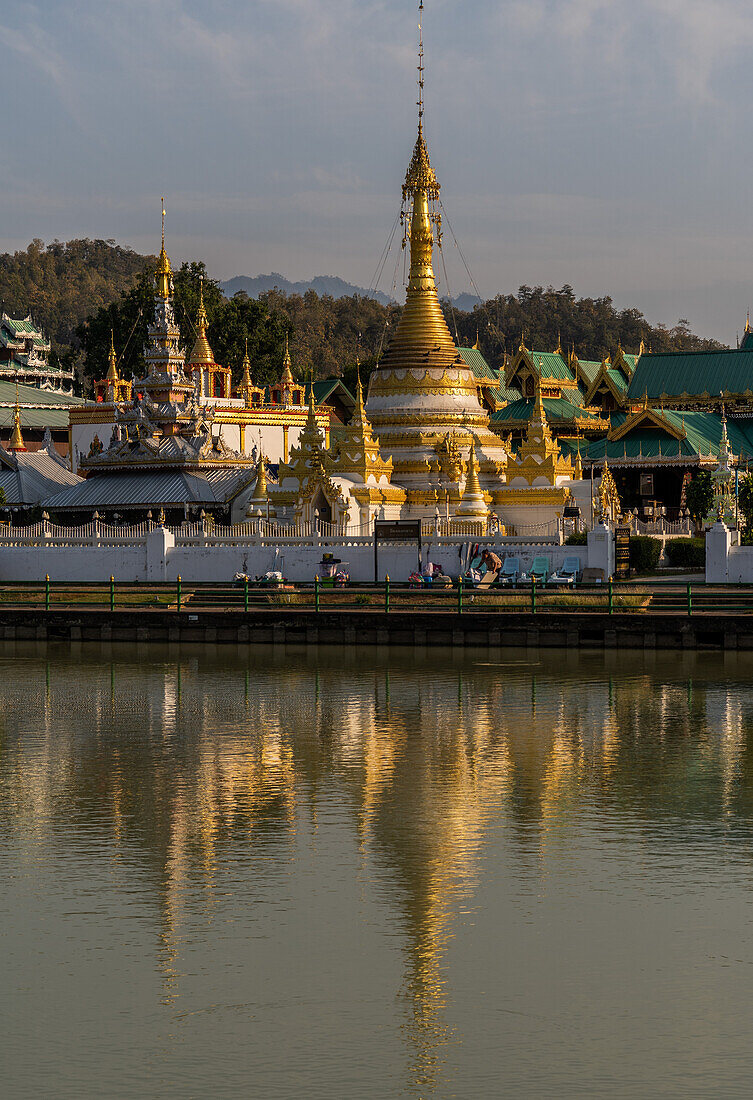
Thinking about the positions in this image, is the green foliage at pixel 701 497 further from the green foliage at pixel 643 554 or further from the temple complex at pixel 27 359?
the temple complex at pixel 27 359

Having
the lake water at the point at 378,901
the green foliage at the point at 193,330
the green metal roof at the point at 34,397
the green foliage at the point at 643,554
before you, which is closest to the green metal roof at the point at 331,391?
the green foliage at the point at 193,330

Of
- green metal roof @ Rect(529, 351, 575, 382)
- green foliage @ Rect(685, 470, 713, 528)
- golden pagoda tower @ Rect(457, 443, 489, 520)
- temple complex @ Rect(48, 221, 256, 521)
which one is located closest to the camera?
golden pagoda tower @ Rect(457, 443, 489, 520)

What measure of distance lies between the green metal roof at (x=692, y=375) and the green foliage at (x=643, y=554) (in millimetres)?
24857

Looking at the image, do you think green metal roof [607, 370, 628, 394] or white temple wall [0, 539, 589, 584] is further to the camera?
green metal roof [607, 370, 628, 394]

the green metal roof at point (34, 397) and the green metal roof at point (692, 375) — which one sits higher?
the green metal roof at point (34, 397)

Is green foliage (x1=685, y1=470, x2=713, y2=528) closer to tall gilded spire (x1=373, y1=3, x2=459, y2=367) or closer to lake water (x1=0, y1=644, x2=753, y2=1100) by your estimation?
tall gilded spire (x1=373, y1=3, x2=459, y2=367)

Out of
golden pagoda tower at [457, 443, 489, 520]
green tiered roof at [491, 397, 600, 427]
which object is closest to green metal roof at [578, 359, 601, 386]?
green tiered roof at [491, 397, 600, 427]

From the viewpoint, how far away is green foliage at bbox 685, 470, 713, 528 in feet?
182

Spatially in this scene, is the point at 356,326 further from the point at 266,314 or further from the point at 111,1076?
the point at 111,1076

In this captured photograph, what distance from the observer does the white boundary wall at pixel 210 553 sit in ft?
153

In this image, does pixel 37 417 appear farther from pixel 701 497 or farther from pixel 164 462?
pixel 701 497

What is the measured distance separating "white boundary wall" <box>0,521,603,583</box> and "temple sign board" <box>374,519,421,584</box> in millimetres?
148

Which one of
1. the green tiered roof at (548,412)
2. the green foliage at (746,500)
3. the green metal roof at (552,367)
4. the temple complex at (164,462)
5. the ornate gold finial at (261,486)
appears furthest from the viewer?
the green metal roof at (552,367)

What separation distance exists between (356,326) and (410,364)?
11783 cm
